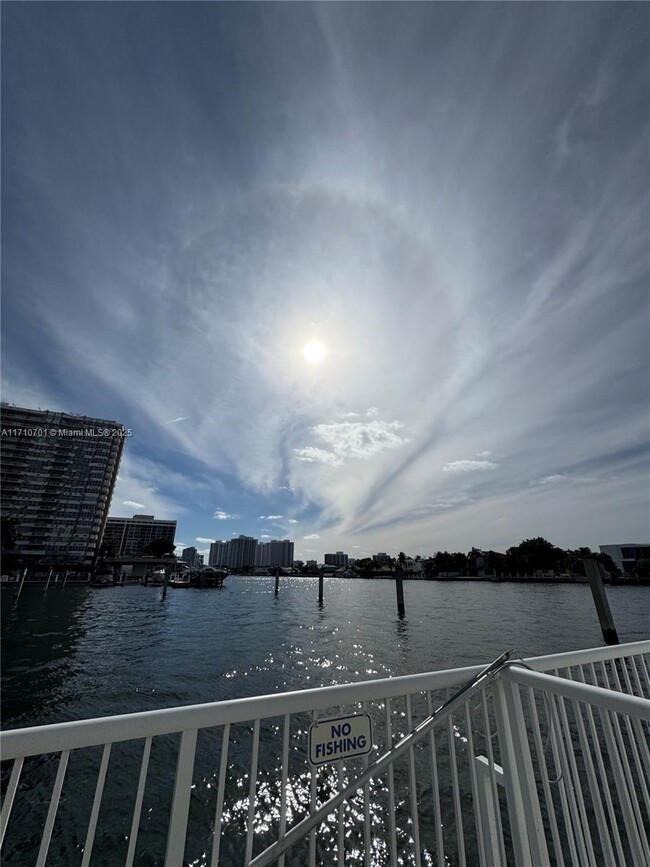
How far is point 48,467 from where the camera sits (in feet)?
266

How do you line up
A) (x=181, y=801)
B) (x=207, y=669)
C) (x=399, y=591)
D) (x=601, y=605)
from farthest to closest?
(x=399, y=591), (x=601, y=605), (x=207, y=669), (x=181, y=801)

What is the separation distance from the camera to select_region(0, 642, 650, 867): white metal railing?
169cm

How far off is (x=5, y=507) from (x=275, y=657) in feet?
293

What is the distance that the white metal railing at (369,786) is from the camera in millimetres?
1690

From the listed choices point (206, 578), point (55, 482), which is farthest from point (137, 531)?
point (206, 578)

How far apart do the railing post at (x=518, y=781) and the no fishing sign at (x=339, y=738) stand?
80cm

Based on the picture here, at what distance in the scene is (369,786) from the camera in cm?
278

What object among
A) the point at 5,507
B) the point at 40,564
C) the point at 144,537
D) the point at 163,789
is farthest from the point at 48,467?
the point at 163,789

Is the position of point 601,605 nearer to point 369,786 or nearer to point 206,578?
point 369,786

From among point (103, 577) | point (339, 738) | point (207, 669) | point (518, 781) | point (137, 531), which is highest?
point (137, 531)

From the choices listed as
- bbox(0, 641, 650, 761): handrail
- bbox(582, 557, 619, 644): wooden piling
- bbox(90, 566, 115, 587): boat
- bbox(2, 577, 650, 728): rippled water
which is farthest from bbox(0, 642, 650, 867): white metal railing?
bbox(90, 566, 115, 587): boat

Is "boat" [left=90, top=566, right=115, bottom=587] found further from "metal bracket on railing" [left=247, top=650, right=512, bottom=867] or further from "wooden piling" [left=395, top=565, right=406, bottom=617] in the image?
"metal bracket on railing" [left=247, top=650, right=512, bottom=867]

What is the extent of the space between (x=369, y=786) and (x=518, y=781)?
111 centimetres

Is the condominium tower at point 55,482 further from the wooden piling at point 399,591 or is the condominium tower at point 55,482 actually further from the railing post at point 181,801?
the railing post at point 181,801
